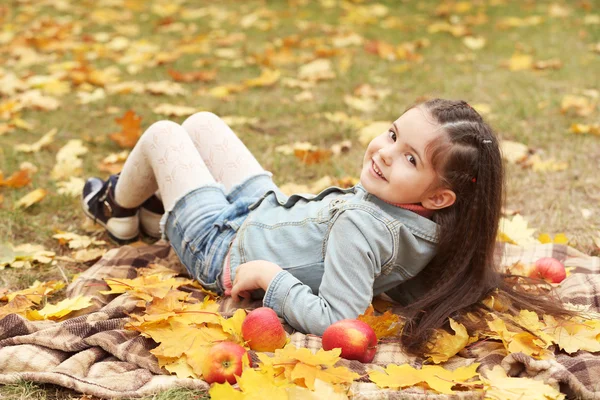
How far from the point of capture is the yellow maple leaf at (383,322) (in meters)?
2.20

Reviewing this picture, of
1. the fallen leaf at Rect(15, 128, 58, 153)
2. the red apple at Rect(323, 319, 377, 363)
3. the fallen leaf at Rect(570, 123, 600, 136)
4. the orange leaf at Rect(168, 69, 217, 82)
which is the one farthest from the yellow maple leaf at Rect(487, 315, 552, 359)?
the orange leaf at Rect(168, 69, 217, 82)

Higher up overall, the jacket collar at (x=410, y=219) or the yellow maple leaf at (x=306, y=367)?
the jacket collar at (x=410, y=219)

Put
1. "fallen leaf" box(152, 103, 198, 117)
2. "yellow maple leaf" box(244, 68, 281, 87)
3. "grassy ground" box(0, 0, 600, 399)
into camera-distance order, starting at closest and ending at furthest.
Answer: "grassy ground" box(0, 0, 600, 399), "fallen leaf" box(152, 103, 198, 117), "yellow maple leaf" box(244, 68, 281, 87)

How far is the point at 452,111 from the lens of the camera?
2.15m

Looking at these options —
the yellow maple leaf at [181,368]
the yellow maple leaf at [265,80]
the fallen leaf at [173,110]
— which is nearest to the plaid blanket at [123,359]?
the yellow maple leaf at [181,368]

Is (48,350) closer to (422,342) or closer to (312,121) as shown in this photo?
(422,342)

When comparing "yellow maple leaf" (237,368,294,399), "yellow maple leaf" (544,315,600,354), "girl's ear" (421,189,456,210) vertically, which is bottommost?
"yellow maple leaf" (544,315,600,354)

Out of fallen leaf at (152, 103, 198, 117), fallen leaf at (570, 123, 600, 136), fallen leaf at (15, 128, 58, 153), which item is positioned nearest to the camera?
fallen leaf at (15, 128, 58, 153)

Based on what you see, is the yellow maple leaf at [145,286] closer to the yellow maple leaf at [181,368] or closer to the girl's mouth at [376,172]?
the yellow maple leaf at [181,368]

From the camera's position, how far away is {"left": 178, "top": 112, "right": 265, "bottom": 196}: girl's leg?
9.41 ft

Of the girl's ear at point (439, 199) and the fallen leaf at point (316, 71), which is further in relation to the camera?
the fallen leaf at point (316, 71)

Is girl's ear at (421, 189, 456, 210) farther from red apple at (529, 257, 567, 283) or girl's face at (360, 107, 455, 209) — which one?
red apple at (529, 257, 567, 283)

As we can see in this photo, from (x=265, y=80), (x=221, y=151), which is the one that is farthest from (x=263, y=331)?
(x=265, y=80)

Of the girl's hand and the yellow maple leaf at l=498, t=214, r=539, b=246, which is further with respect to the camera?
the yellow maple leaf at l=498, t=214, r=539, b=246
